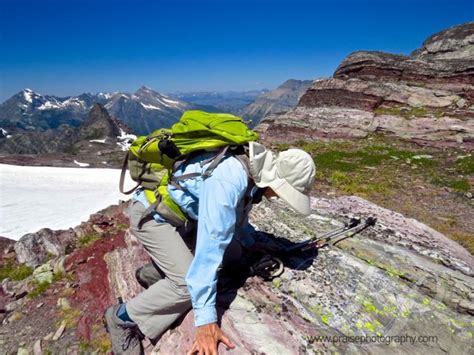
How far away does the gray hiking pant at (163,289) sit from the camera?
16.4ft

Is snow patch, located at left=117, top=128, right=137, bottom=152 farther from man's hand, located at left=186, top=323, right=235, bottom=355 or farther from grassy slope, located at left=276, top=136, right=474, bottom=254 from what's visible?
man's hand, located at left=186, top=323, right=235, bottom=355

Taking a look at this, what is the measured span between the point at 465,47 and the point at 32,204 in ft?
153

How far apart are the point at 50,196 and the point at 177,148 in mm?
27914

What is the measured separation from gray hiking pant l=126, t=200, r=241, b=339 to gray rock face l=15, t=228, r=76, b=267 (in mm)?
7116

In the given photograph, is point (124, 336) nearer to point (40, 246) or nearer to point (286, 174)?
point (286, 174)

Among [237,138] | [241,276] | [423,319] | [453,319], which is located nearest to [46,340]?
[241,276]

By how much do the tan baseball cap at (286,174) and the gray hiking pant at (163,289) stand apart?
1.72 metres

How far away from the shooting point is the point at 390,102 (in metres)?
29.8

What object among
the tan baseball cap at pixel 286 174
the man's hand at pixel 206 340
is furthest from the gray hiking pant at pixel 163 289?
the tan baseball cap at pixel 286 174

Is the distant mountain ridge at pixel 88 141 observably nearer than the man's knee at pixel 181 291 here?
No

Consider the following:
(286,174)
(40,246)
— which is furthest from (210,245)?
(40,246)

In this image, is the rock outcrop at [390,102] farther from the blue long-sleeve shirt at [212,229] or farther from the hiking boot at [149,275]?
the blue long-sleeve shirt at [212,229]

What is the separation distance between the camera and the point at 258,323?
5.01 m

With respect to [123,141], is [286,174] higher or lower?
higher
